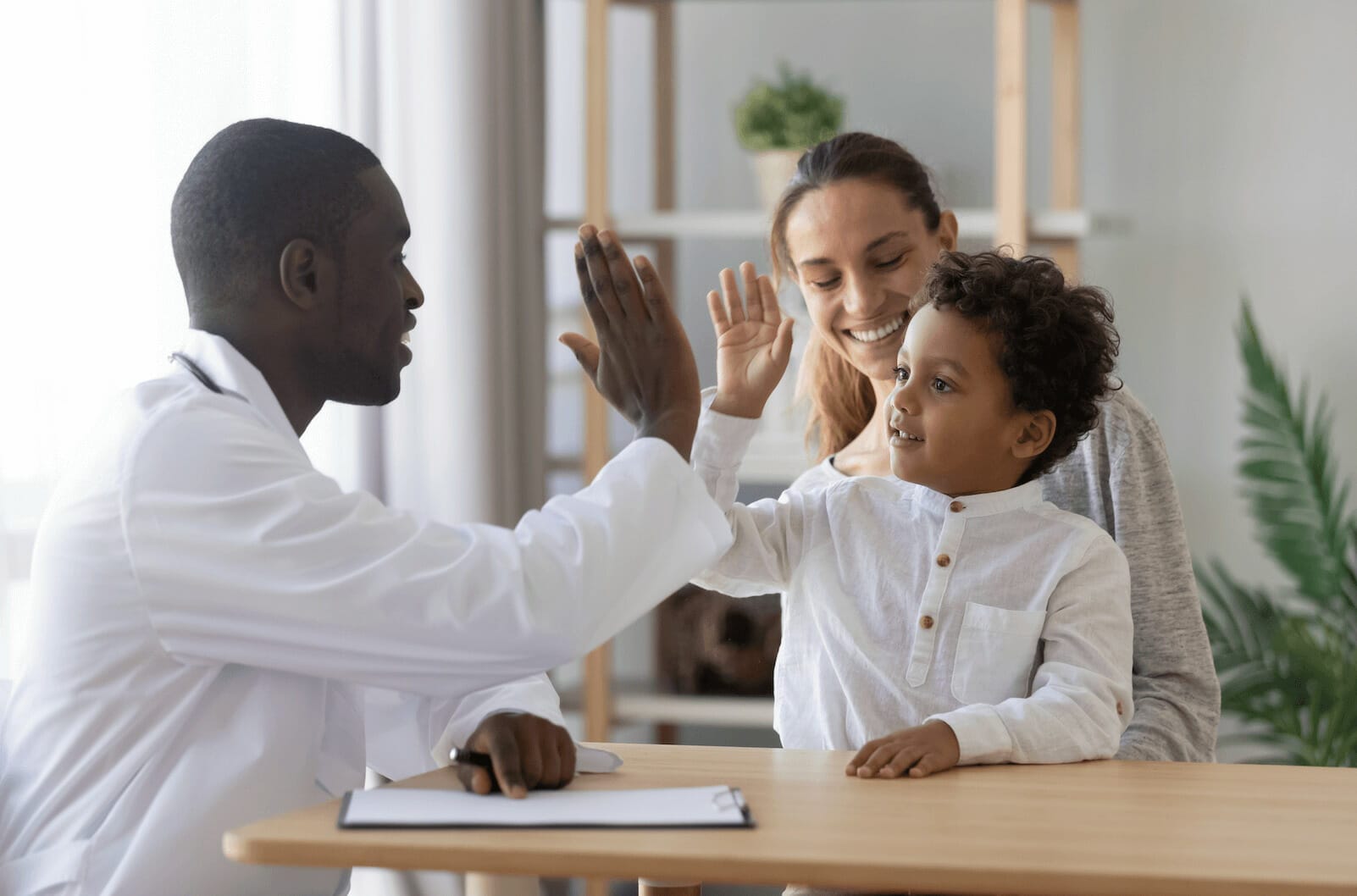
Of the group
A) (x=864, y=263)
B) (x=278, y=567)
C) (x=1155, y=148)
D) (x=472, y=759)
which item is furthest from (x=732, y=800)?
(x=1155, y=148)

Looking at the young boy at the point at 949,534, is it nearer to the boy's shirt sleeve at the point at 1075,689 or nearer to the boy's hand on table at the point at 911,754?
the boy's shirt sleeve at the point at 1075,689

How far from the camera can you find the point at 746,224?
117 inches

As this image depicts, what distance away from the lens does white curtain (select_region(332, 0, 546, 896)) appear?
272 cm

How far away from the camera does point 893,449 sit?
4.80ft

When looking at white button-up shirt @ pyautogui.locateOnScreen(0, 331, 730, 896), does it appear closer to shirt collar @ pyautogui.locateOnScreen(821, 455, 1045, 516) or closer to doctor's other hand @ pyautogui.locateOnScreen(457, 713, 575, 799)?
doctor's other hand @ pyautogui.locateOnScreen(457, 713, 575, 799)

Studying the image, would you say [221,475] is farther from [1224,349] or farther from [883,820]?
[1224,349]

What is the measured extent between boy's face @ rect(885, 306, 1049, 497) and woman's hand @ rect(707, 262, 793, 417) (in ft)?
0.51

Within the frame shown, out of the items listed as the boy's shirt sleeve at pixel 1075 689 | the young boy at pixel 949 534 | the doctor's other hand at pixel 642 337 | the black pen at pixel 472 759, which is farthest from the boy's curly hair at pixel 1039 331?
the black pen at pixel 472 759

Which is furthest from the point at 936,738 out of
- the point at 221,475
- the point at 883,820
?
the point at 221,475

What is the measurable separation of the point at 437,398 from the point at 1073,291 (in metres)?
1.56

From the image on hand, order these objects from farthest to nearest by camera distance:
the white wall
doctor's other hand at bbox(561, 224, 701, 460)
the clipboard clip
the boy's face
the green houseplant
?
the white wall, the green houseplant, the boy's face, doctor's other hand at bbox(561, 224, 701, 460), the clipboard clip

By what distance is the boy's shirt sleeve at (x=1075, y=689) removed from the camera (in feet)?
3.99

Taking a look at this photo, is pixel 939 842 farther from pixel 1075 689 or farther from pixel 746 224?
pixel 746 224

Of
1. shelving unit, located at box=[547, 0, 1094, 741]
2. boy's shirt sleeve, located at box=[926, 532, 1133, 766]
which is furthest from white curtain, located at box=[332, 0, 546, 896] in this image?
boy's shirt sleeve, located at box=[926, 532, 1133, 766]
